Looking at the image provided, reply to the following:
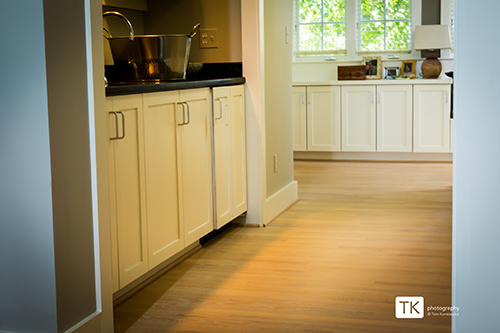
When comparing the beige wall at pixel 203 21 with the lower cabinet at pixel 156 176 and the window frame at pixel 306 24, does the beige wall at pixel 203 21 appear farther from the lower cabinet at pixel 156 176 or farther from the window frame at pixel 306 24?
the window frame at pixel 306 24

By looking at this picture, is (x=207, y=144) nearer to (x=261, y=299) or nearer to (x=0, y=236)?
(x=261, y=299)

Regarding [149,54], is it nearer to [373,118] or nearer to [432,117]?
[373,118]

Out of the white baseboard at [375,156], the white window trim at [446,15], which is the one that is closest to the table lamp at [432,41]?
the white window trim at [446,15]

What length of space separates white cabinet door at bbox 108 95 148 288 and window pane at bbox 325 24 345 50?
15.7 ft

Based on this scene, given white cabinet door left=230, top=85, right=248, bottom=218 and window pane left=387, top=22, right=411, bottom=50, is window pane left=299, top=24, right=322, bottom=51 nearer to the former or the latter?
window pane left=387, top=22, right=411, bottom=50

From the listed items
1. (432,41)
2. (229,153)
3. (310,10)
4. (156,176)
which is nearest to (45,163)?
(156,176)

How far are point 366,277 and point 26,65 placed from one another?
166 centimetres

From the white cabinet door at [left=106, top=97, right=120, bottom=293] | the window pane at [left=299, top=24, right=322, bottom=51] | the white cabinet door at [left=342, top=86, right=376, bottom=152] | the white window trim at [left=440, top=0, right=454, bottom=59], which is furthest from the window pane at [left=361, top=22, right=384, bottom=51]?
the white cabinet door at [left=106, top=97, right=120, bottom=293]

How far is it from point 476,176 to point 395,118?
4681mm

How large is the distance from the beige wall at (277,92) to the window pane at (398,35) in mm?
2741

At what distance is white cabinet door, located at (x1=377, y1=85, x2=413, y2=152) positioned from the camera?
19.1ft

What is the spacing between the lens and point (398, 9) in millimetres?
6320

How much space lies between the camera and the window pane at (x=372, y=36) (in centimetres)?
643

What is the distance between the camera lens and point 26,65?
1.60 metres
